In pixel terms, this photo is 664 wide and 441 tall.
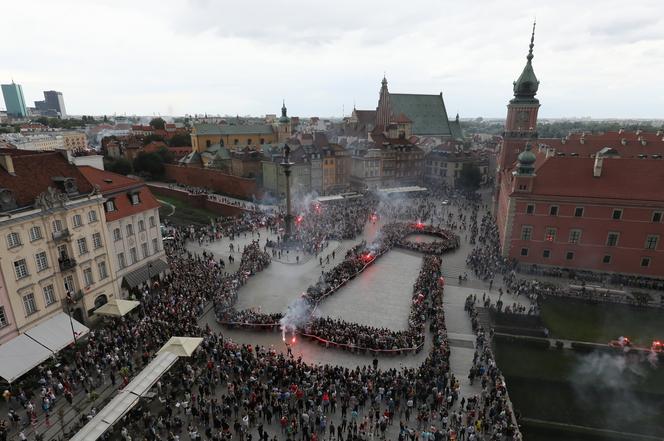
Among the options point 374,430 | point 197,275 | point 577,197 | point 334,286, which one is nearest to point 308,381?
point 374,430

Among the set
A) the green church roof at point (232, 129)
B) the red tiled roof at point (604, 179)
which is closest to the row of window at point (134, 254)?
the red tiled roof at point (604, 179)

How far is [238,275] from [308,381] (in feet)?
52.7

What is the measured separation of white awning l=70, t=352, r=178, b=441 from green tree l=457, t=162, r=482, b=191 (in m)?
64.5

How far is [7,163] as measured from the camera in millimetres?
24047

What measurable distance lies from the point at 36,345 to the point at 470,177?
68.6 meters

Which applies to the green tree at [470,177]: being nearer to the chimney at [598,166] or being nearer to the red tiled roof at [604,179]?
the red tiled roof at [604,179]

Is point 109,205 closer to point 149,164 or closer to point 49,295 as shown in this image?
point 49,295

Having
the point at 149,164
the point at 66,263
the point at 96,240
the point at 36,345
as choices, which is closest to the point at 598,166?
the point at 96,240

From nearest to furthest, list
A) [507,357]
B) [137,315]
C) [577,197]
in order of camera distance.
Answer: [507,357]
[137,315]
[577,197]

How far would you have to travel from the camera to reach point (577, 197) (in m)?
36.8

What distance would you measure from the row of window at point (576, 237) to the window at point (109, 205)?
→ 3750cm

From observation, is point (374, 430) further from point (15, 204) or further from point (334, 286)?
point (15, 204)

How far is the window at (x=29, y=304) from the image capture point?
78.2 feet

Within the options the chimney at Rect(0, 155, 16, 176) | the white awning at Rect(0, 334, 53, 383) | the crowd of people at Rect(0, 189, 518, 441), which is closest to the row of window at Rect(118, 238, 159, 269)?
the crowd of people at Rect(0, 189, 518, 441)
